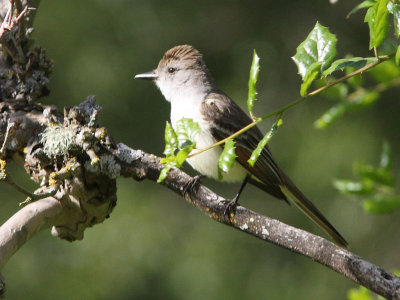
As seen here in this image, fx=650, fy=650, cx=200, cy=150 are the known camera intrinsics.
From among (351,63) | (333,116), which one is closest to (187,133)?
(351,63)

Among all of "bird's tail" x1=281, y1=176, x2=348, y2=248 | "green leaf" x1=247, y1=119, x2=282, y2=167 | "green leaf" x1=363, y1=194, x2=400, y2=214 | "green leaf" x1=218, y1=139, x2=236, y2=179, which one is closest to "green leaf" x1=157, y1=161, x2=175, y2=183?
"green leaf" x1=218, y1=139, x2=236, y2=179

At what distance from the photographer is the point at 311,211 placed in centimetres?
407

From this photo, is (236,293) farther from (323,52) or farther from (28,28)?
(323,52)

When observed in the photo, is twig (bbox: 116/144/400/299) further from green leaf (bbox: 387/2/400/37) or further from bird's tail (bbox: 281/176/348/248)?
bird's tail (bbox: 281/176/348/248)

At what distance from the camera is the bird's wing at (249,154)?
398 cm

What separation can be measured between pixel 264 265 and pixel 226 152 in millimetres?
Answer: 4519

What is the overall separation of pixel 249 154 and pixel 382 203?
1.11m

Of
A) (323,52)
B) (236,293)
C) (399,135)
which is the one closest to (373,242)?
(399,135)

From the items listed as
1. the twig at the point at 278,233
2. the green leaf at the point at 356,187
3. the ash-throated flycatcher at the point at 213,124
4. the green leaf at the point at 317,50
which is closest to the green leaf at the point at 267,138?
the green leaf at the point at 317,50

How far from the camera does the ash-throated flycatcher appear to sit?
398cm

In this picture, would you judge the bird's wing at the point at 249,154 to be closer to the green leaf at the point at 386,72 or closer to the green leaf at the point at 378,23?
the green leaf at the point at 386,72

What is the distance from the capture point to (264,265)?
650cm

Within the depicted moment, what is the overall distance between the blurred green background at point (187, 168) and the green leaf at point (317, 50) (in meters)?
4.11

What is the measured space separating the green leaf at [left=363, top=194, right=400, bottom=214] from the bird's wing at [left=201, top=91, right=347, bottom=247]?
77 centimetres
